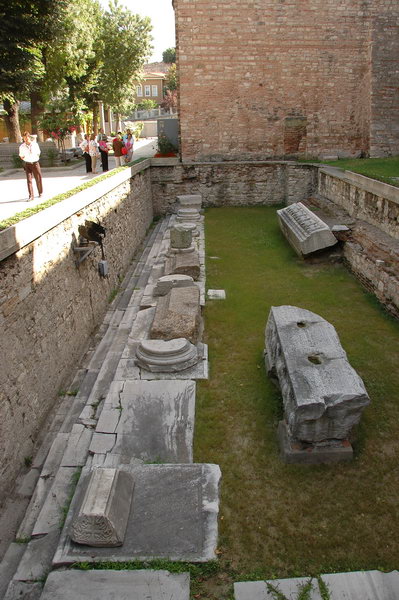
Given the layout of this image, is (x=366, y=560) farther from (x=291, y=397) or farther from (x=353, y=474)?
(x=291, y=397)

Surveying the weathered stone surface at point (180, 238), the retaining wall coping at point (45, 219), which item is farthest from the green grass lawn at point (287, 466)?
the retaining wall coping at point (45, 219)

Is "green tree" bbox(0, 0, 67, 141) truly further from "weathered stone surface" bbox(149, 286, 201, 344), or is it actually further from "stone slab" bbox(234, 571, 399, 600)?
"stone slab" bbox(234, 571, 399, 600)

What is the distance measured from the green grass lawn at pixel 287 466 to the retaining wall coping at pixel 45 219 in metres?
2.65

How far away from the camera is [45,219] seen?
5988 mm

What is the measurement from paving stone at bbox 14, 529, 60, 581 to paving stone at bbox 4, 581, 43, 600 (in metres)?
0.04

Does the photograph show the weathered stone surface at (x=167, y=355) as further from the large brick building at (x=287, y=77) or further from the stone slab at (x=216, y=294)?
the large brick building at (x=287, y=77)

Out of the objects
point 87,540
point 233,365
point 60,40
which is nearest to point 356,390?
point 233,365

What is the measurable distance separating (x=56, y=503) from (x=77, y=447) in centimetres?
80

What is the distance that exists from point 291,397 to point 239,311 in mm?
3346

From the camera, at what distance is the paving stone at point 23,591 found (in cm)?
334

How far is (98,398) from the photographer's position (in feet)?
Answer: 18.8

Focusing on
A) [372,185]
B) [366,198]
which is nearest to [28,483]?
[372,185]

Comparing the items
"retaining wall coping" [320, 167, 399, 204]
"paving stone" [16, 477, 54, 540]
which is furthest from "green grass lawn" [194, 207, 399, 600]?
"retaining wall coping" [320, 167, 399, 204]

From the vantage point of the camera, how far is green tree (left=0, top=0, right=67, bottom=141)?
1353 centimetres
